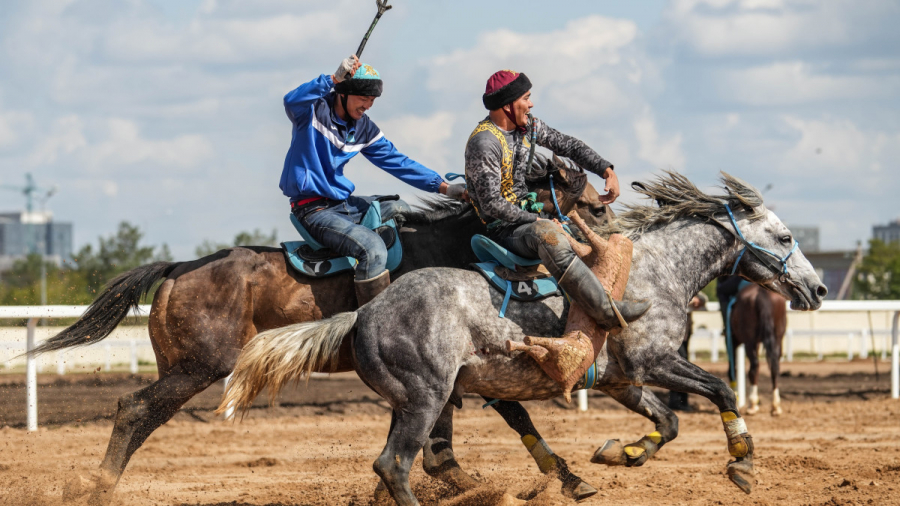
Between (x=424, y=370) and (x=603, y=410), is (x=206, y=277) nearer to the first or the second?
(x=424, y=370)

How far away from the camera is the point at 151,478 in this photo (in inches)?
296

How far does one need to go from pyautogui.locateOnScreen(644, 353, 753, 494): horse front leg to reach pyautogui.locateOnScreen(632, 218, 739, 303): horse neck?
45 cm

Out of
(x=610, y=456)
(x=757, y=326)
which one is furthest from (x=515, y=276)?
(x=757, y=326)

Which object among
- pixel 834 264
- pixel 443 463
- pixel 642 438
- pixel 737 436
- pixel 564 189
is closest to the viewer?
pixel 737 436

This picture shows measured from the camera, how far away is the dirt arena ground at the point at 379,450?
6.53 meters

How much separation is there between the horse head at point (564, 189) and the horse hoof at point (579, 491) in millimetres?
1732

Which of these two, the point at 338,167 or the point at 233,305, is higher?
the point at 338,167

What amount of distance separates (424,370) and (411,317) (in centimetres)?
31

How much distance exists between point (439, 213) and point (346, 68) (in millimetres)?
1166

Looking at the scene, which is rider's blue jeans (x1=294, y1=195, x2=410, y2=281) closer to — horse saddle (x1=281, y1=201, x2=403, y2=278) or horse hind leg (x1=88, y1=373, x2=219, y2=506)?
horse saddle (x1=281, y1=201, x2=403, y2=278)

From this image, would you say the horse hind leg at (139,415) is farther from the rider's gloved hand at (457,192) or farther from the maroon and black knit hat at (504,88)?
the maroon and black knit hat at (504,88)

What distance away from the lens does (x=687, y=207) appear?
19.3 ft

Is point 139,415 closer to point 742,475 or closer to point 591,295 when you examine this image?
point 591,295

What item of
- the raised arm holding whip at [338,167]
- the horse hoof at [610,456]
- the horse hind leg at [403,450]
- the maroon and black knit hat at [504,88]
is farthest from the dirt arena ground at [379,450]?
the maroon and black knit hat at [504,88]
